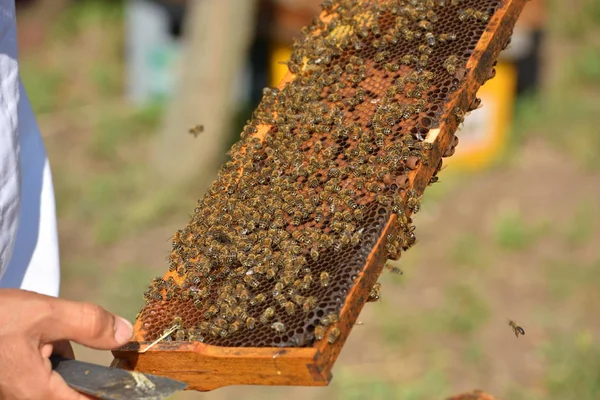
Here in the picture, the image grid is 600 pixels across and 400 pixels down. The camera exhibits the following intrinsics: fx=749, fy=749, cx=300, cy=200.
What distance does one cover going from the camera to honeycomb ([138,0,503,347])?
93.2 inches

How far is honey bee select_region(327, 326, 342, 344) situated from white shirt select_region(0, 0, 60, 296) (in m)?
1.21

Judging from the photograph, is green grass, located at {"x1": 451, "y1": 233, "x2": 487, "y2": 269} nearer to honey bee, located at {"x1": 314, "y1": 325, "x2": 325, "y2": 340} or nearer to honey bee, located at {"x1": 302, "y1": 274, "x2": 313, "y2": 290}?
honey bee, located at {"x1": 302, "y1": 274, "x2": 313, "y2": 290}

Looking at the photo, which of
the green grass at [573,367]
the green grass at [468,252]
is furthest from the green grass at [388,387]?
the green grass at [468,252]

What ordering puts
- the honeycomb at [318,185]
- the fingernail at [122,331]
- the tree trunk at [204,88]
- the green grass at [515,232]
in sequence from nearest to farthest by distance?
the fingernail at [122,331], the honeycomb at [318,185], the green grass at [515,232], the tree trunk at [204,88]

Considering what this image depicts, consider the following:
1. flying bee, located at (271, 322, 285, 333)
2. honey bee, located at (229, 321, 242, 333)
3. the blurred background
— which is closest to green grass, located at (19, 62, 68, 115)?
the blurred background

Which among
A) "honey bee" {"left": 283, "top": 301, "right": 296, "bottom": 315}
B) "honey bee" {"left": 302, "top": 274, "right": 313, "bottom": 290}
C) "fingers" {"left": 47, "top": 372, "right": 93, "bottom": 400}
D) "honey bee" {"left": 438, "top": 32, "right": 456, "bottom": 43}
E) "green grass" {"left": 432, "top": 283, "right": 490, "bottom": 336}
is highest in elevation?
"green grass" {"left": 432, "top": 283, "right": 490, "bottom": 336}

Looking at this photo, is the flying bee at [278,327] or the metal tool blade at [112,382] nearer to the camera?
the metal tool blade at [112,382]

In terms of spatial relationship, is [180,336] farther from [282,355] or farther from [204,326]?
[282,355]

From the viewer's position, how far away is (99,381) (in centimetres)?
211

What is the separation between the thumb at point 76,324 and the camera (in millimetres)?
2031

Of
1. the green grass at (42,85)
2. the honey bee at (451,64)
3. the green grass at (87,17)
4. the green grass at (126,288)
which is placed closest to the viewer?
the honey bee at (451,64)

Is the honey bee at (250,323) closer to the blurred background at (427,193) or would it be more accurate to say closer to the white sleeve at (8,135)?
the white sleeve at (8,135)

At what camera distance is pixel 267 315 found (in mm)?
2311

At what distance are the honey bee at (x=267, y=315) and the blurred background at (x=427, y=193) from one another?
12.1ft
